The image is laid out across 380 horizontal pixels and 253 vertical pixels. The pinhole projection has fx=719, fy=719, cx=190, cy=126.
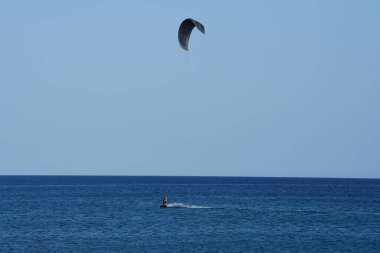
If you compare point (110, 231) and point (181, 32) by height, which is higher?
point (181, 32)

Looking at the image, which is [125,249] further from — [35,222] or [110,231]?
[35,222]

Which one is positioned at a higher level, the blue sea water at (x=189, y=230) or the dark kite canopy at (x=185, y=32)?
the dark kite canopy at (x=185, y=32)

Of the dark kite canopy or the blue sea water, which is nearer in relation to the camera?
the dark kite canopy

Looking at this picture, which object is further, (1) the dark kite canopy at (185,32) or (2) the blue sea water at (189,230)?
(2) the blue sea water at (189,230)

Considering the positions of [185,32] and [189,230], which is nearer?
[185,32]

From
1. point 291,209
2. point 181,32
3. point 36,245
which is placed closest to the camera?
point 181,32

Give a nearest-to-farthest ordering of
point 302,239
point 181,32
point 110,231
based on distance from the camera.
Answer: point 181,32
point 302,239
point 110,231

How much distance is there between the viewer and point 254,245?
52.1m

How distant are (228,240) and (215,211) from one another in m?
26.3

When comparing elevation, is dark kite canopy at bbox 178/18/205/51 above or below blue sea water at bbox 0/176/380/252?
above

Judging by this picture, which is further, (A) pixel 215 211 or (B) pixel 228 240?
(A) pixel 215 211

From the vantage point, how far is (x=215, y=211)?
265 feet

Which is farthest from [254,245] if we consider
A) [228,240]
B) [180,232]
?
[180,232]

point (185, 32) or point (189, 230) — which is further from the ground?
point (185, 32)
